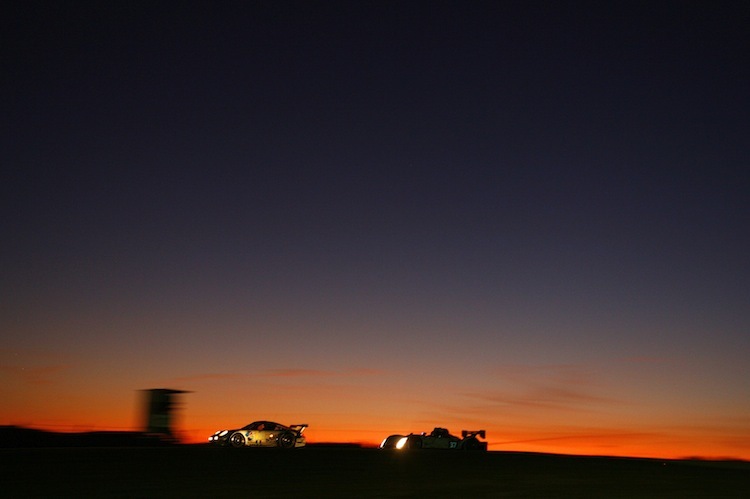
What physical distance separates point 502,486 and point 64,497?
9.06 metres

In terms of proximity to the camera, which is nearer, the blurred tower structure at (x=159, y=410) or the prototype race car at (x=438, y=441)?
the blurred tower structure at (x=159, y=410)

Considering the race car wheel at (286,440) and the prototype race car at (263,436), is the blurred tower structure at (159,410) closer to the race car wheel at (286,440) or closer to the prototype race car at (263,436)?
the prototype race car at (263,436)

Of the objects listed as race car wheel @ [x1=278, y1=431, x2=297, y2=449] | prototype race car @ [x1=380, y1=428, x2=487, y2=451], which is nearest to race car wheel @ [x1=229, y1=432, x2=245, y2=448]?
race car wheel @ [x1=278, y1=431, x2=297, y2=449]

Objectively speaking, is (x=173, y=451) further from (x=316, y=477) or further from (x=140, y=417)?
(x=140, y=417)

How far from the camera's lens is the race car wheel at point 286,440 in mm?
32094

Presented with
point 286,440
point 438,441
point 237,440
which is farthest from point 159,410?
point 438,441

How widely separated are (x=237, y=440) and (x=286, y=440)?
2.04 meters

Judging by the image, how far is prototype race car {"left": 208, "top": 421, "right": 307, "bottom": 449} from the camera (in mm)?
32125

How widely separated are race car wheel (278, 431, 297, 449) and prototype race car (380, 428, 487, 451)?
588 cm

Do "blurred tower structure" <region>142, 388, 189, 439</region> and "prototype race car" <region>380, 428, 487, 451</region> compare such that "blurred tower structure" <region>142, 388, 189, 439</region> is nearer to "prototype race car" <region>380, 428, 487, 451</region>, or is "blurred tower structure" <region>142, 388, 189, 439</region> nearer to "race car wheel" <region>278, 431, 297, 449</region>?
"race car wheel" <region>278, 431, 297, 449</region>

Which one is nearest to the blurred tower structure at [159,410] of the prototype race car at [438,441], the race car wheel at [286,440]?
the race car wheel at [286,440]

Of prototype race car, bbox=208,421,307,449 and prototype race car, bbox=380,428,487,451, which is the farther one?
prototype race car, bbox=380,428,487,451

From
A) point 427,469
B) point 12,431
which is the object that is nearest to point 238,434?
point 12,431

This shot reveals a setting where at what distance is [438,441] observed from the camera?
3669cm
